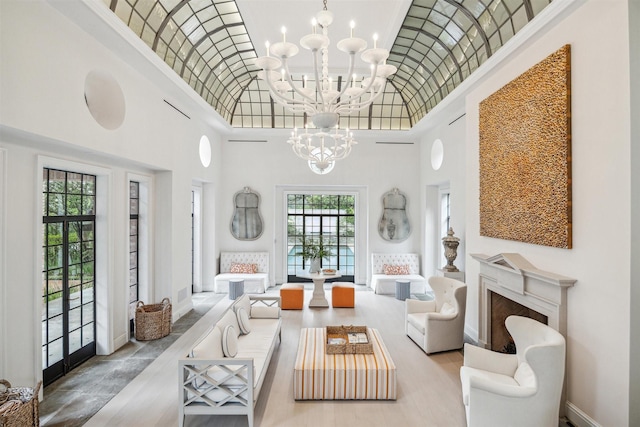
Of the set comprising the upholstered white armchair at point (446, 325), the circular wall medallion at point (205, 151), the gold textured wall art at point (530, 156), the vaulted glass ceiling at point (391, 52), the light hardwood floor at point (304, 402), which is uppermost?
the vaulted glass ceiling at point (391, 52)

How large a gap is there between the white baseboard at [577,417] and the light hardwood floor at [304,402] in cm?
101

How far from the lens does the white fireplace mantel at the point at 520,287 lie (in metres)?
3.59

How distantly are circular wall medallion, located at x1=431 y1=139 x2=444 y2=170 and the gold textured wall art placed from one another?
3.24 metres

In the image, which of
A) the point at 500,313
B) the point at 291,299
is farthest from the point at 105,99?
the point at 500,313

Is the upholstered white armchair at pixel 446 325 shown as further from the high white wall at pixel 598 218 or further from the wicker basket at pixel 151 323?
the wicker basket at pixel 151 323

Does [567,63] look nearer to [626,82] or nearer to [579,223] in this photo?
[626,82]

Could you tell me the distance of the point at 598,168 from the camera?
3.18m

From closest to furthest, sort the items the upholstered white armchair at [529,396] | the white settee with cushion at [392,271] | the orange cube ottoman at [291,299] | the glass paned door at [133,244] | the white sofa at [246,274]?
the upholstered white armchair at [529,396] < the glass paned door at [133,244] < the orange cube ottoman at [291,299] < the white sofa at [246,274] < the white settee with cushion at [392,271]

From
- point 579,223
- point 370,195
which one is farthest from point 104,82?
point 370,195

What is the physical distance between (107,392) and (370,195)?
759 centimetres

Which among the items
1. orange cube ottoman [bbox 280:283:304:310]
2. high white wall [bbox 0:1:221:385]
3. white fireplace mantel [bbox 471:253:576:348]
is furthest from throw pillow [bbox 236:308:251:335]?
white fireplace mantel [bbox 471:253:576:348]

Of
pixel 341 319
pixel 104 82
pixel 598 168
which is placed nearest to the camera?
pixel 598 168

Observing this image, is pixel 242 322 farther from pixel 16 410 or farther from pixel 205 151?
pixel 205 151

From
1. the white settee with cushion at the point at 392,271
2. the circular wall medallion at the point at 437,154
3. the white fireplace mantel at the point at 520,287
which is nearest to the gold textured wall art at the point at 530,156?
the white fireplace mantel at the point at 520,287
